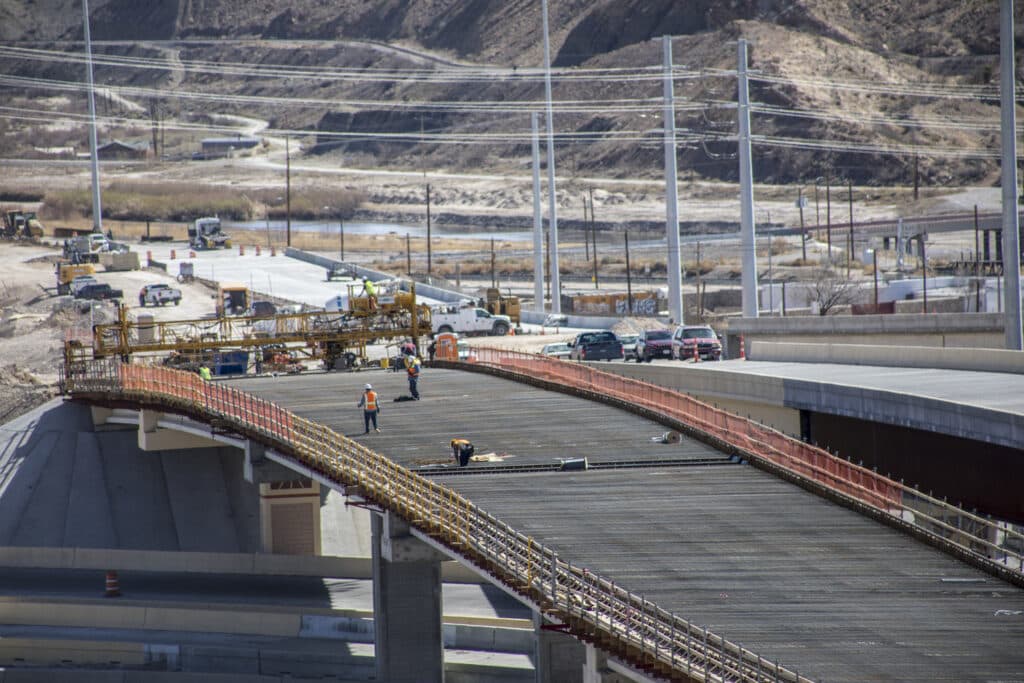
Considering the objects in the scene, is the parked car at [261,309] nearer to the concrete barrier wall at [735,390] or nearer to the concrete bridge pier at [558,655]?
the concrete barrier wall at [735,390]

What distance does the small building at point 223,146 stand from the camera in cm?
18800

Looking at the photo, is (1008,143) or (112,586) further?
(112,586)

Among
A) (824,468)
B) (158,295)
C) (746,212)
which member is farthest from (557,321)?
(824,468)

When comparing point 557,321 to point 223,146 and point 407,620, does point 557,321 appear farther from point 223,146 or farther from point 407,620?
point 223,146

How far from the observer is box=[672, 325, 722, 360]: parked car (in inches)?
2039

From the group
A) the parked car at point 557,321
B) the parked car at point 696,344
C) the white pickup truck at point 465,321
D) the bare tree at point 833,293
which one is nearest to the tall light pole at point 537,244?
the parked car at point 557,321

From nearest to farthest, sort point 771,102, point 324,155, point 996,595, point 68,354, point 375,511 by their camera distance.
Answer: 1. point 996,595
2. point 375,511
3. point 68,354
4. point 771,102
5. point 324,155

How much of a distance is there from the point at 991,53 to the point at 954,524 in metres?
143

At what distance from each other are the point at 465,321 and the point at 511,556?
44.8 metres

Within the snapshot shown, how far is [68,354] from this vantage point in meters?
50.2

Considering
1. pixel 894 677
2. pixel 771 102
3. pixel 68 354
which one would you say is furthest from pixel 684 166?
pixel 894 677

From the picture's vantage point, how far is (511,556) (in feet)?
77.2

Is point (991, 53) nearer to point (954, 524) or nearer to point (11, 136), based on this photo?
point (11, 136)

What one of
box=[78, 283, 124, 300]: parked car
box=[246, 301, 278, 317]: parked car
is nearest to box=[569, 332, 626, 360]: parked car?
box=[246, 301, 278, 317]: parked car
